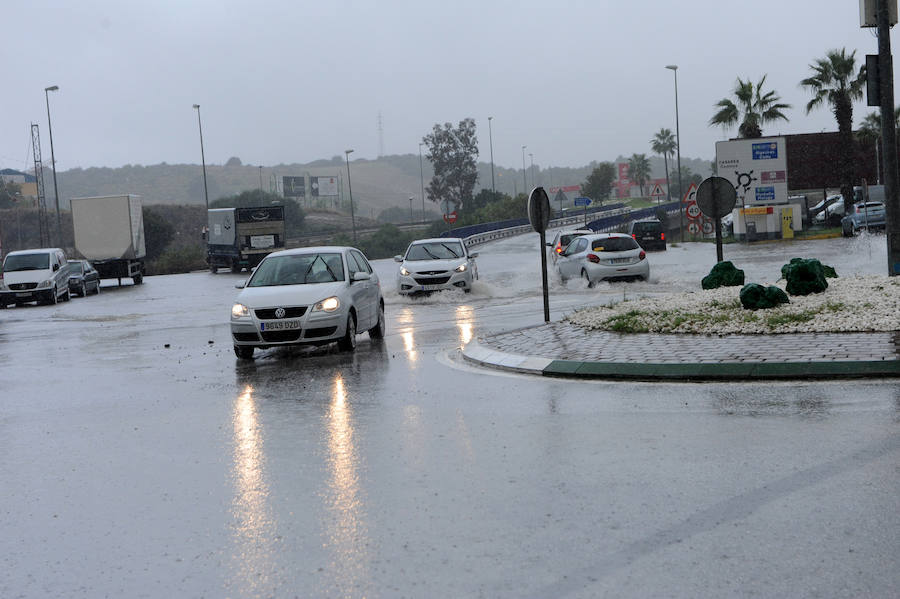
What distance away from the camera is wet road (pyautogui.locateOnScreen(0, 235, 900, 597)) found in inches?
179

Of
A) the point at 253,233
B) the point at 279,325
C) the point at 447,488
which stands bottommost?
the point at 447,488

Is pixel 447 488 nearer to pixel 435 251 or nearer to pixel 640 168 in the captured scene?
pixel 435 251

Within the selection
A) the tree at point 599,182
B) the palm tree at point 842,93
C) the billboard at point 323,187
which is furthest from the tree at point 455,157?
the palm tree at point 842,93

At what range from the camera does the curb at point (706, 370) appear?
931cm

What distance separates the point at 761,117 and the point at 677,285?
37.0 metres

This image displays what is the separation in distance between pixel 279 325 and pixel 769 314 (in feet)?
21.1

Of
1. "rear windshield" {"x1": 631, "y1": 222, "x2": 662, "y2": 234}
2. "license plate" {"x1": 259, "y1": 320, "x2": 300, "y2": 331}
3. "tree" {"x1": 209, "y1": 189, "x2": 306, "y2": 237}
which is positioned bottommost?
"license plate" {"x1": 259, "y1": 320, "x2": 300, "y2": 331}

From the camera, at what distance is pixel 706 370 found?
987 centimetres

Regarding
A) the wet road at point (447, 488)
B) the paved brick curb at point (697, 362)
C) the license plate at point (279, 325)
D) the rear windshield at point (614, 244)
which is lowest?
the wet road at point (447, 488)

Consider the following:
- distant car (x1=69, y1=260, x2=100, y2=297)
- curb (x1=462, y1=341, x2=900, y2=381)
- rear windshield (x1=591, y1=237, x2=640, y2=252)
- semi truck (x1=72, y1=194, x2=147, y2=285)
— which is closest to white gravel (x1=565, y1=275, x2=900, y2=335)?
curb (x1=462, y1=341, x2=900, y2=381)

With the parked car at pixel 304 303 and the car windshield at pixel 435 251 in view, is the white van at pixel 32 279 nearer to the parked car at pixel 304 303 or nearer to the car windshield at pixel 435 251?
the car windshield at pixel 435 251

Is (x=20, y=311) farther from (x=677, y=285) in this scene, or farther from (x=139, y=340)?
(x=677, y=285)

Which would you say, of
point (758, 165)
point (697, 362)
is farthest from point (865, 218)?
point (697, 362)

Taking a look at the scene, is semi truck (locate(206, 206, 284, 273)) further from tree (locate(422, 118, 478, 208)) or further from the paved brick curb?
tree (locate(422, 118, 478, 208))
